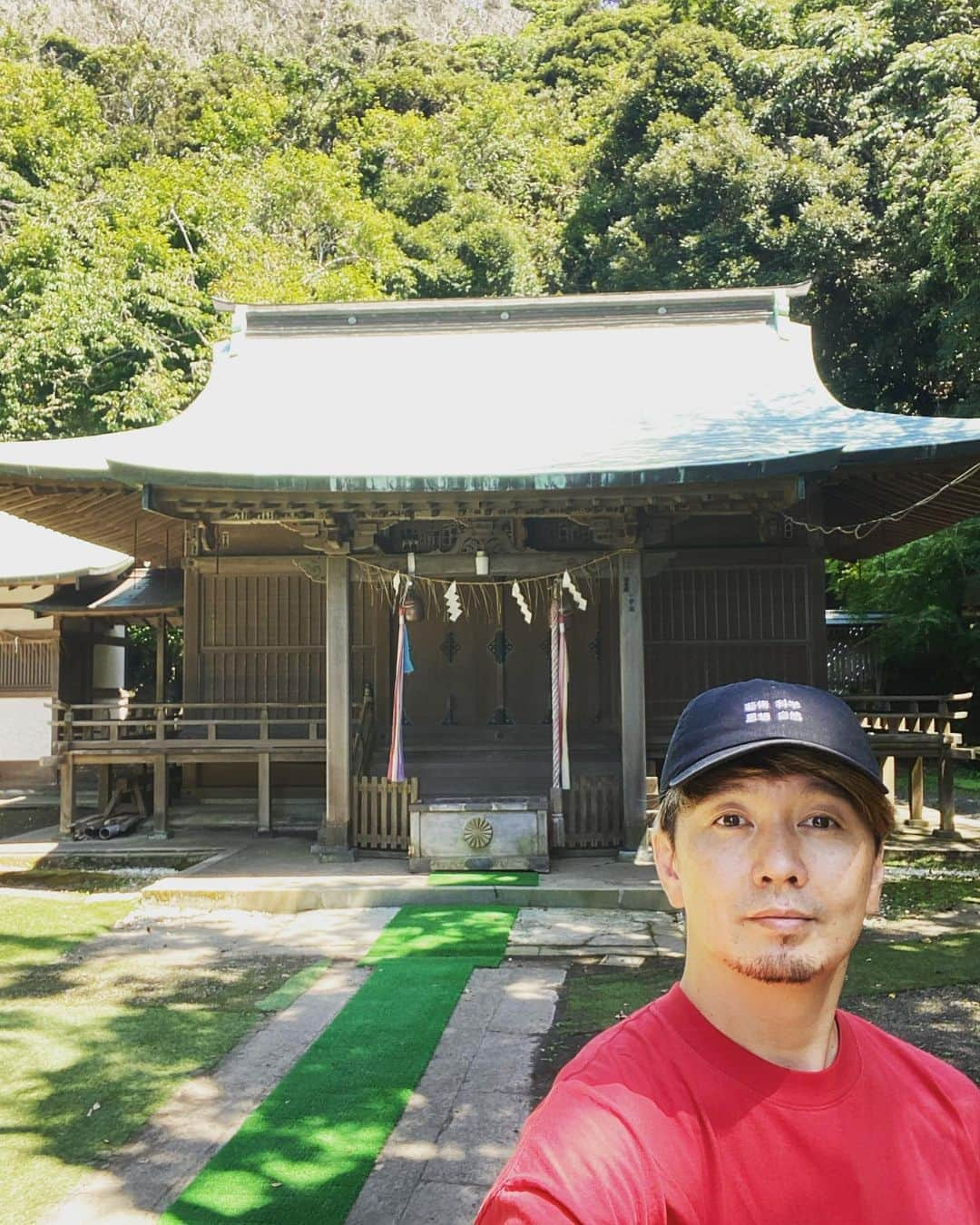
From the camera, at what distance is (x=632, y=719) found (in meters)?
11.2

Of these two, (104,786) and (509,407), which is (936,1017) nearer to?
(509,407)

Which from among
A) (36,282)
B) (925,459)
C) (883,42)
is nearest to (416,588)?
(925,459)

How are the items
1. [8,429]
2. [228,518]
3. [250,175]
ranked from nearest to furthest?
[228,518], [8,429], [250,175]

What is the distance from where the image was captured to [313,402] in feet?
47.6

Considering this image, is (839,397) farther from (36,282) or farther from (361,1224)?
(361,1224)

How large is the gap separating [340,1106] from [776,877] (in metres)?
4.19

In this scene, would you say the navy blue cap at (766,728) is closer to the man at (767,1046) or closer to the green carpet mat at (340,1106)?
the man at (767,1046)

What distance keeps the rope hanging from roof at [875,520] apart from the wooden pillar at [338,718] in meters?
5.16

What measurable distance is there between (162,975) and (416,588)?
6.53m

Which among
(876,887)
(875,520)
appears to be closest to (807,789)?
(876,887)

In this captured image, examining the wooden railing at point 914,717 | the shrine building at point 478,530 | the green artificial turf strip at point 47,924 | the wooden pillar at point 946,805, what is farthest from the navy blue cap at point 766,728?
the wooden pillar at point 946,805

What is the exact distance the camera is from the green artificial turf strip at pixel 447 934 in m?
8.14

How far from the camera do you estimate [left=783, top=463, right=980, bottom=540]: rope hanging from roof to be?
34.4ft

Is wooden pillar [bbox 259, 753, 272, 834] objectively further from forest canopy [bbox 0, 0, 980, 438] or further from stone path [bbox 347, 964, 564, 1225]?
forest canopy [bbox 0, 0, 980, 438]
